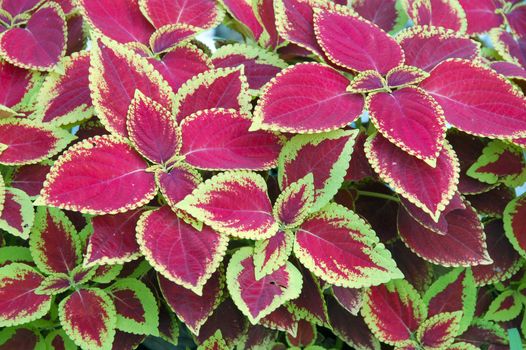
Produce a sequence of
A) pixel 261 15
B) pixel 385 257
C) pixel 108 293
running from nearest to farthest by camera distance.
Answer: pixel 385 257 < pixel 108 293 < pixel 261 15

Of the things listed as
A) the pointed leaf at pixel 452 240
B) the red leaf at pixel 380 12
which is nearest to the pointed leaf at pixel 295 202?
the pointed leaf at pixel 452 240

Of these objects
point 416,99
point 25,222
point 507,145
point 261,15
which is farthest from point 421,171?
point 25,222

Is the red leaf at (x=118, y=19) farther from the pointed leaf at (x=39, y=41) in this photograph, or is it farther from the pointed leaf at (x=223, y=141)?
the pointed leaf at (x=223, y=141)

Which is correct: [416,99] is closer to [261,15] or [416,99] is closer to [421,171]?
[421,171]

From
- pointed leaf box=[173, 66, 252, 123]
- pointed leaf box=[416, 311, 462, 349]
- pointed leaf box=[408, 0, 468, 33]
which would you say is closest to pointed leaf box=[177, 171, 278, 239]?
pointed leaf box=[173, 66, 252, 123]

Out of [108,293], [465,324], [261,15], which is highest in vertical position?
[261,15]

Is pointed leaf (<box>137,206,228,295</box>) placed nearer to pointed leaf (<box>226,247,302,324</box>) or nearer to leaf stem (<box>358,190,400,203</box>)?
pointed leaf (<box>226,247,302,324</box>)

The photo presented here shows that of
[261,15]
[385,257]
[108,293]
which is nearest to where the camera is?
[385,257]
